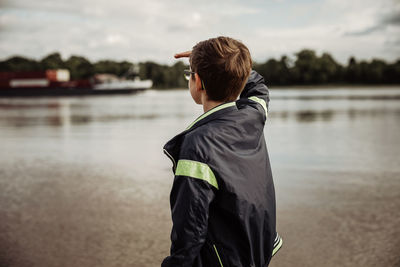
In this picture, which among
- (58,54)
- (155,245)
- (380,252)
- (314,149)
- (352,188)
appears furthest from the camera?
(58,54)

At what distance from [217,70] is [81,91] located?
224ft

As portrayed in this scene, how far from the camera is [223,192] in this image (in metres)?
1.61

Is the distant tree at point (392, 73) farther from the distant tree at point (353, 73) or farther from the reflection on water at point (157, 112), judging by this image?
the reflection on water at point (157, 112)

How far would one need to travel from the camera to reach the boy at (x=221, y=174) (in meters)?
1.52

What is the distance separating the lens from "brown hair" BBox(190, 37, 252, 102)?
5.31 ft

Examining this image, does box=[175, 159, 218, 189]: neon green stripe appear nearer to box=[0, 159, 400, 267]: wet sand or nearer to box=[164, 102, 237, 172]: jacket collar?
box=[164, 102, 237, 172]: jacket collar

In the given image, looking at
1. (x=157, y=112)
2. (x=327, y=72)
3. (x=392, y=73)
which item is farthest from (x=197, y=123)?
(x=327, y=72)

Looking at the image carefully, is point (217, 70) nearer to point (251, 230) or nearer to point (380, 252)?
point (251, 230)

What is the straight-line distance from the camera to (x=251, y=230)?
5.56ft

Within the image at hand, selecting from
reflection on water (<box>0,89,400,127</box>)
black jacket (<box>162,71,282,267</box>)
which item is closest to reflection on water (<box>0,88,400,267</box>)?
black jacket (<box>162,71,282,267</box>)

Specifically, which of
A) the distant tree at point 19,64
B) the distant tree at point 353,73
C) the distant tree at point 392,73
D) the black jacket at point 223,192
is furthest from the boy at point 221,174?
the distant tree at point 19,64

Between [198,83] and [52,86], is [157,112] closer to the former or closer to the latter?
[198,83]

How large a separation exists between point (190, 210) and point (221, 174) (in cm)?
19

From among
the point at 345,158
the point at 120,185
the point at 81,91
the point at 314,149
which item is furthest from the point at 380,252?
the point at 81,91
